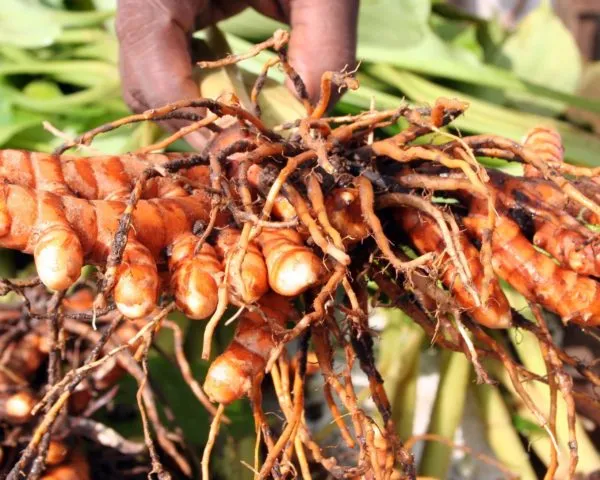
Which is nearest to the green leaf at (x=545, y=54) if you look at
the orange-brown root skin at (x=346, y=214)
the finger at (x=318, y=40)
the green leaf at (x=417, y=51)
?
the green leaf at (x=417, y=51)

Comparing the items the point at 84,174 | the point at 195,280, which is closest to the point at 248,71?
the point at 84,174

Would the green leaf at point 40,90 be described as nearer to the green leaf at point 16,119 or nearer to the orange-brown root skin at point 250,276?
the green leaf at point 16,119

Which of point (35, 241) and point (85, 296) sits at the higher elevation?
point (35, 241)

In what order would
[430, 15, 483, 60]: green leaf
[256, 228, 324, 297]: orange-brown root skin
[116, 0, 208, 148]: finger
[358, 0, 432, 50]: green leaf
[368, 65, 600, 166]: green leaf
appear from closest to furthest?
[256, 228, 324, 297]: orange-brown root skin < [116, 0, 208, 148]: finger < [368, 65, 600, 166]: green leaf < [358, 0, 432, 50]: green leaf < [430, 15, 483, 60]: green leaf

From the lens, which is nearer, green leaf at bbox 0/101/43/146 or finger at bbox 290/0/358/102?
finger at bbox 290/0/358/102

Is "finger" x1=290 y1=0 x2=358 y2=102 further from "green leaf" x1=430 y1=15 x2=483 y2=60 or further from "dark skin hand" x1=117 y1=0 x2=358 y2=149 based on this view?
"green leaf" x1=430 y1=15 x2=483 y2=60

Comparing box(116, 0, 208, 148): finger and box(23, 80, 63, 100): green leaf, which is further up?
box(116, 0, 208, 148): finger

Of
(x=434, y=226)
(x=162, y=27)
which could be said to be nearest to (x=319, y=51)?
(x=162, y=27)

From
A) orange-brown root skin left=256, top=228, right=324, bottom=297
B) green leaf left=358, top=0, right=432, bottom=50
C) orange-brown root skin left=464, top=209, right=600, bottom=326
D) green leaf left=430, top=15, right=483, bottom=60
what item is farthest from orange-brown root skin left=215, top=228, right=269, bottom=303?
green leaf left=430, top=15, right=483, bottom=60

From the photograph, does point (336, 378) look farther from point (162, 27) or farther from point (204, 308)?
point (162, 27)
